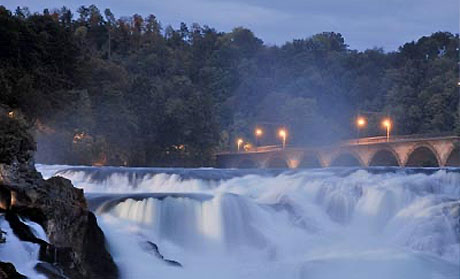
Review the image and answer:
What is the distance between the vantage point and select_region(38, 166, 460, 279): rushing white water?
58.3ft

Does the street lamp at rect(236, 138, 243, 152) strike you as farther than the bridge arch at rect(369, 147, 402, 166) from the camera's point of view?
Yes

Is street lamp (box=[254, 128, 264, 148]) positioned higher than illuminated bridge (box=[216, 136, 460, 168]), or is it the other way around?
street lamp (box=[254, 128, 264, 148])

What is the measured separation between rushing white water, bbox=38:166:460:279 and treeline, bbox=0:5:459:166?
15.8 meters

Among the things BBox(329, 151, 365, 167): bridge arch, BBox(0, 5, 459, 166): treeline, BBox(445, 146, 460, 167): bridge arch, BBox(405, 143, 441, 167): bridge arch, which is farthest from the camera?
BBox(329, 151, 365, 167): bridge arch

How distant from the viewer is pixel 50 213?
14.7m

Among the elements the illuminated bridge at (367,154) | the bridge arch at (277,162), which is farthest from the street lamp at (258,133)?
the bridge arch at (277,162)

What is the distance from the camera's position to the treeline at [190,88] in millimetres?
43844

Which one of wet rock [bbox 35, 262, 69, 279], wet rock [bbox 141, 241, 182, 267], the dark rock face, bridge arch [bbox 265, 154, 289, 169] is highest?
bridge arch [bbox 265, 154, 289, 169]

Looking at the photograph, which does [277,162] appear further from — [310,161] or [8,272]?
[8,272]

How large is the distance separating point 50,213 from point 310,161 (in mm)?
56515

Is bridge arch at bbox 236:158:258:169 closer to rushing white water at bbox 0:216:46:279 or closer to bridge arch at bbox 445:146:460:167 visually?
bridge arch at bbox 445:146:460:167

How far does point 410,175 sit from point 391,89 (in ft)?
219

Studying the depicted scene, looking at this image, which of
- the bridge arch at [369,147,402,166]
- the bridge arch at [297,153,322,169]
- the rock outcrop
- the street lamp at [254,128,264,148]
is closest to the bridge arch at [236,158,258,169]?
the bridge arch at [297,153,322,169]

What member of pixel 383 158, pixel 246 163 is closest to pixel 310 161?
pixel 383 158
